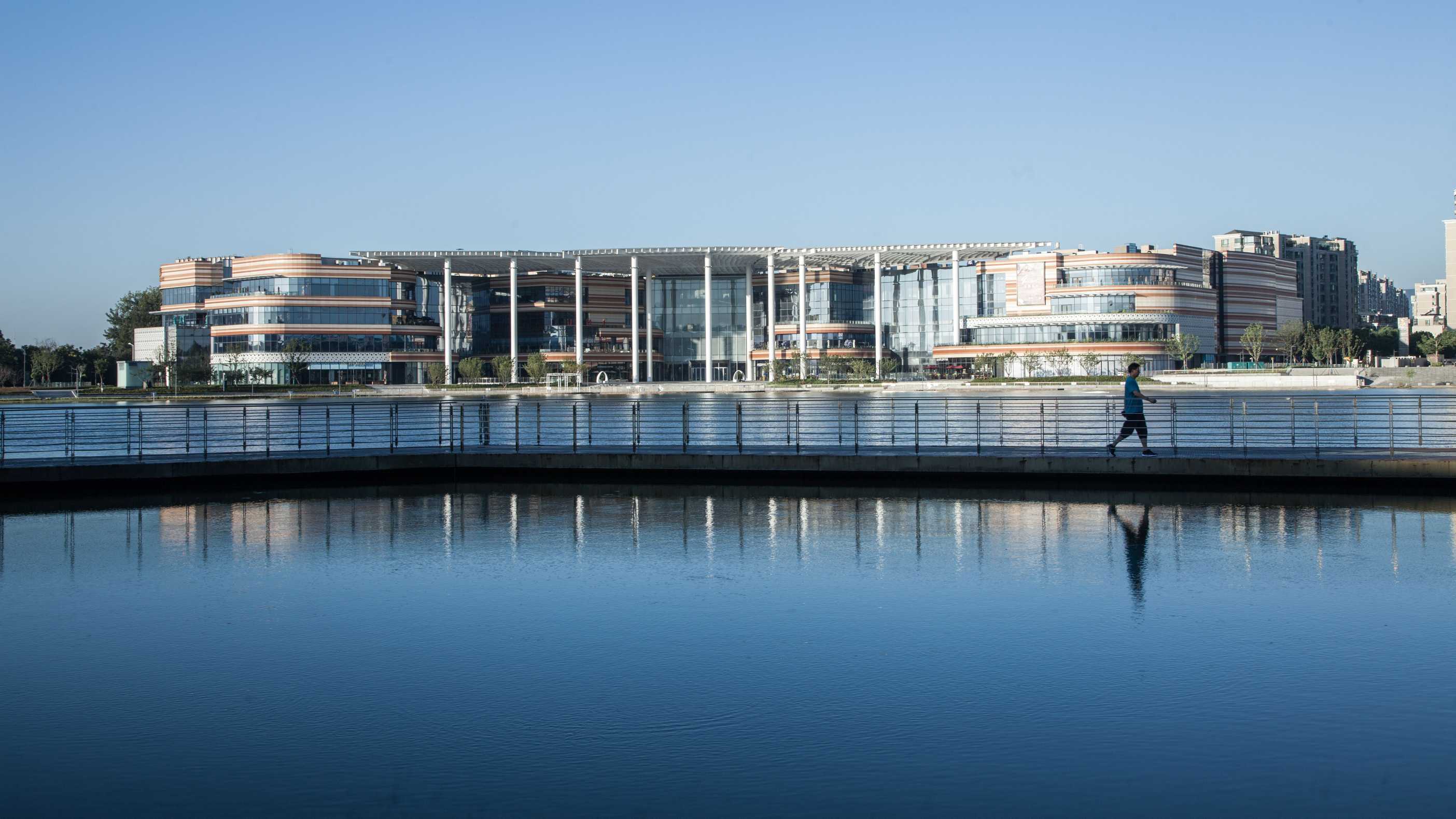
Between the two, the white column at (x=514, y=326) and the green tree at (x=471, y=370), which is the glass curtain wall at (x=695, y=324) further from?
the green tree at (x=471, y=370)

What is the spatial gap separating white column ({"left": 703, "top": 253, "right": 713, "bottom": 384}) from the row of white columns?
11 cm

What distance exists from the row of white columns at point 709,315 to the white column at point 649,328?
60mm

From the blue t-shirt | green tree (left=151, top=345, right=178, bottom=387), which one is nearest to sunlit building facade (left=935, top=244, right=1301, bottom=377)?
green tree (left=151, top=345, right=178, bottom=387)

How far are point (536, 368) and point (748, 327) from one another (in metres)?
28.0

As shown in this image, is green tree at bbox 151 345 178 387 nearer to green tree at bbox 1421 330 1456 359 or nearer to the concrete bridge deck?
the concrete bridge deck

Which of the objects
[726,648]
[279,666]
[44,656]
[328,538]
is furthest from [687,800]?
[328,538]

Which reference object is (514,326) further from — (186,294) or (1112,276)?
(1112,276)

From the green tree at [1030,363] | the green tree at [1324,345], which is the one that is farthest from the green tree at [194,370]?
the green tree at [1324,345]

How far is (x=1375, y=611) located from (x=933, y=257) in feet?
411

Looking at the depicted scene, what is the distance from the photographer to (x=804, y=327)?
437 feet

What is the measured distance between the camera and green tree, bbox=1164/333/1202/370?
13225 centimetres

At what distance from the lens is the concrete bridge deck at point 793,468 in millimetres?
22344

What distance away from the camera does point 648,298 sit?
432 feet

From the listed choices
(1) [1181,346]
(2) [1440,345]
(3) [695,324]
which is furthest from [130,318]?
(2) [1440,345]
